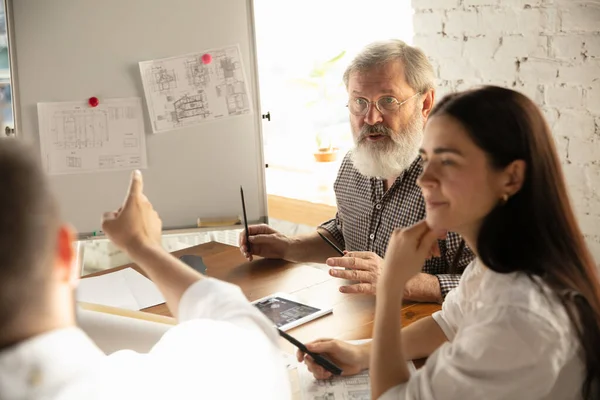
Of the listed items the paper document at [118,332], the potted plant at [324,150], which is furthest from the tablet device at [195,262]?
the potted plant at [324,150]

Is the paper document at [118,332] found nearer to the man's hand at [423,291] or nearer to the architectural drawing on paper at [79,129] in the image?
the man's hand at [423,291]

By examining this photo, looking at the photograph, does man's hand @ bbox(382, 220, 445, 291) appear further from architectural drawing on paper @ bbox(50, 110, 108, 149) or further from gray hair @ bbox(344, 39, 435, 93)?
architectural drawing on paper @ bbox(50, 110, 108, 149)

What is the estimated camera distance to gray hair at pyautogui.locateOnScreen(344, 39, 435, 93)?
6.85 feet

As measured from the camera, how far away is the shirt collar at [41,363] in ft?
2.20

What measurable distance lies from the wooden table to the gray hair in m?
0.66

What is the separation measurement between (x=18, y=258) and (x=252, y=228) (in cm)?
149

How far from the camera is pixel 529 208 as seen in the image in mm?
1090

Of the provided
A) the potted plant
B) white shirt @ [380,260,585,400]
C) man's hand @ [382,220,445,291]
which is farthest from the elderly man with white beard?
the potted plant

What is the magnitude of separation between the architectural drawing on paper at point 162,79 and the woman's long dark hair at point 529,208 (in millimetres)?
1522

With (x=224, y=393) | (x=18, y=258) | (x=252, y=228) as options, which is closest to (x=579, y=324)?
(x=224, y=393)

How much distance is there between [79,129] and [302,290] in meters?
1.12

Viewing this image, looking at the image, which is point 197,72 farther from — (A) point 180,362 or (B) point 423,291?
(A) point 180,362

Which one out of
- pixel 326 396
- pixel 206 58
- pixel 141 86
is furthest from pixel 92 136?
pixel 326 396

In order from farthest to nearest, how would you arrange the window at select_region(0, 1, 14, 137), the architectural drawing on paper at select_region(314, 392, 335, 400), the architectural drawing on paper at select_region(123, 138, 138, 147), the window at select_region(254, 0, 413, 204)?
the window at select_region(254, 0, 413, 204)
the architectural drawing on paper at select_region(123, 138, 138, 147)
the window at select_region(0, 1, 14, 137)
the architectural drawing on paper at select_region(314, 392, 335, 400)
